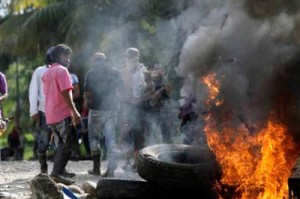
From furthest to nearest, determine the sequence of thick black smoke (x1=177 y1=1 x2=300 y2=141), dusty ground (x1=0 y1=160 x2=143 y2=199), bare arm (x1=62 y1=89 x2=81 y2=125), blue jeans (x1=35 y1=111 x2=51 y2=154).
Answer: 1. blue jeans (x1=35 y1=111 x2=51 y2=154)
2. bare arm (x1=62 y1=89 x2=81 y2=125)
3. dusty ground (x1=0 y1=160 x2=143 y2=199)
4. thick black smoke (x1=177 y1=1 x2=300 y2=141)

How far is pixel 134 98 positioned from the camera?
1025 cm

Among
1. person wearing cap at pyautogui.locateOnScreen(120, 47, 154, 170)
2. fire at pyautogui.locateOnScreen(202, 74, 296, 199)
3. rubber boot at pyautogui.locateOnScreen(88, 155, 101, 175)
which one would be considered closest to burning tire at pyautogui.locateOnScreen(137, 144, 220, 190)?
fire at pyautogui.locateOnScreen(202, 74, 296, 199)

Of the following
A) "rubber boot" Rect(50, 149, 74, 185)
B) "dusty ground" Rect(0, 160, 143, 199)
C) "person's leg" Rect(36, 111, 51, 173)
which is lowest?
"dusty ground" Rect(0, 160, 143, 199)

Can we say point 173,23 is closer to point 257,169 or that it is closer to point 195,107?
point 195,107

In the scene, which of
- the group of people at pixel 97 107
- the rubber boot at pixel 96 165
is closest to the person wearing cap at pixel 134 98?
the group of people at pixel 97 107

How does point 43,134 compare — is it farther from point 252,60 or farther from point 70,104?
point 252,60

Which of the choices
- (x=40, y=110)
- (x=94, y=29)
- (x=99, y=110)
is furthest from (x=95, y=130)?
(x=94, y=29)

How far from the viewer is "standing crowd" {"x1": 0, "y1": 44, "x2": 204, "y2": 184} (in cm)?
867

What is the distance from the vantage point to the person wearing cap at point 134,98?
10.1 meters

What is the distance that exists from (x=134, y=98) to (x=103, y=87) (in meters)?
0.92

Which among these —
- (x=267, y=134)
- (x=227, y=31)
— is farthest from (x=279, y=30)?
(x=267, y=134)

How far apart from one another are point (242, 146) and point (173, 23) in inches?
335

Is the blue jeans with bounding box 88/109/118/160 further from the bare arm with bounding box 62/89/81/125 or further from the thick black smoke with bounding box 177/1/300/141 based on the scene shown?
the thick black smoke with bounding box 177/1/300/141

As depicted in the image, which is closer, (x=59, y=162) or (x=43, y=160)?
(x=59, y=162)
